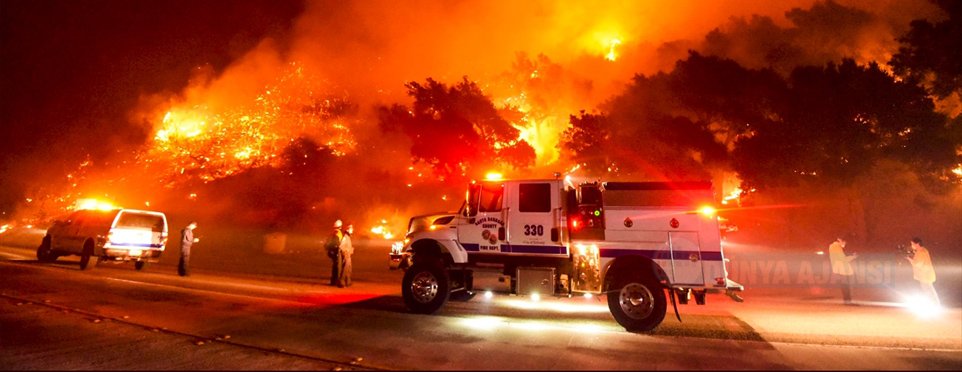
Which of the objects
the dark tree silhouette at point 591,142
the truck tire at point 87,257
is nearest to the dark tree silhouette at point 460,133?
the dark tree silhouette at point 591,142

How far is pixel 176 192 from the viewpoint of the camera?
3228 cm

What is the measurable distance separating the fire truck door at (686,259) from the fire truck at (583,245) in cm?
1

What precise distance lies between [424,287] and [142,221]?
36.6 feet

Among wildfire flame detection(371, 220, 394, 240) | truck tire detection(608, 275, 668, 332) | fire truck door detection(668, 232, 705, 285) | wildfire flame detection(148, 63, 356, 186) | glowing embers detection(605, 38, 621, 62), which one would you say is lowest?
truck tire detection(608, 275, 668, 332)

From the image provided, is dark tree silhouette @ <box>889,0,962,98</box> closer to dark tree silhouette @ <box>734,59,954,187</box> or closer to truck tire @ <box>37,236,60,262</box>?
dark tree silhouette @ <box>734,59,954,187</box>

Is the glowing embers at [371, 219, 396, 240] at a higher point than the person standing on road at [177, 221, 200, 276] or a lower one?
higher

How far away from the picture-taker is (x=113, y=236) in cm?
1464

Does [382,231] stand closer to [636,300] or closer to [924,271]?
[636,300]

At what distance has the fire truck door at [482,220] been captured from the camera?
896 centimetres

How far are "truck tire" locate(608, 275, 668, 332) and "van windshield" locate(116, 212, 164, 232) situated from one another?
1420 centimetres

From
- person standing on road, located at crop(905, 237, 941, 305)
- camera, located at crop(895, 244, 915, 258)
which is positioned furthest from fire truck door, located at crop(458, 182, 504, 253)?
camera, located at crop(895, 244, 915, 258)

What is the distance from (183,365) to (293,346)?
1.23 meters

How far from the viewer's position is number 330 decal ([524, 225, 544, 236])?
28.4ft

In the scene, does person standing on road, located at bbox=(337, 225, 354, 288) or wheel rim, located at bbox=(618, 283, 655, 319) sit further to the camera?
person standing on road, located at bbox=(337, 225, 354, 288)
